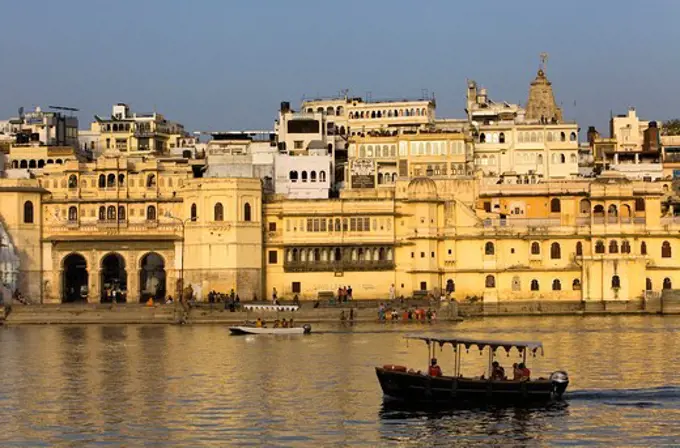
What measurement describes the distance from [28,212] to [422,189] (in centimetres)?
2225

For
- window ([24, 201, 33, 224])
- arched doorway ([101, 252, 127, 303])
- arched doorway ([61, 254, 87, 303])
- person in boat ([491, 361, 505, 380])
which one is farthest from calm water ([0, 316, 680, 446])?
arched doorway ([61, 254, 87, 303])

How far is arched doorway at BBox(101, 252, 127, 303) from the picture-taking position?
91.1 m

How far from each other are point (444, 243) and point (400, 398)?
43312 mm

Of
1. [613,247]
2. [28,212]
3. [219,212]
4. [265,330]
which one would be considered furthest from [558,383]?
[28,212]

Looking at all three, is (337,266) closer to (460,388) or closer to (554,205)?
(554,205)

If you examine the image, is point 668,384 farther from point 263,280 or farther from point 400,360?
point 263,280

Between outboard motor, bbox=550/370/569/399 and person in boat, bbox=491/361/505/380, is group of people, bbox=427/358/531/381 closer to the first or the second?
person in boat, bbox=491/361/505/380

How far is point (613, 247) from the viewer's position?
88.8m

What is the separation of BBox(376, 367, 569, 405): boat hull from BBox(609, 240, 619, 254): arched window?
43.9 m

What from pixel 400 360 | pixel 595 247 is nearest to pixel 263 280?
pixel 595 247

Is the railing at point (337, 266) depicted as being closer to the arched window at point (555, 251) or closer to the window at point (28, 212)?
the arched window at point (555, 251)

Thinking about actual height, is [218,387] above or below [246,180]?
below

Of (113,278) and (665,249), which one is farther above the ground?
(665,249)

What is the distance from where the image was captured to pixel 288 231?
8881cm
